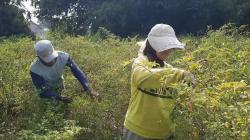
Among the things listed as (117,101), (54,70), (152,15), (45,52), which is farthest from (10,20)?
(117,101)

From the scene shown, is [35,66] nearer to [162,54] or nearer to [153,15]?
[162,54]

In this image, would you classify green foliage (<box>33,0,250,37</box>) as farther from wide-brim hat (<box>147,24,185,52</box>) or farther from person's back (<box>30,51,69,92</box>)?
wide-brim hat (<box>147,24,185,52</box>)

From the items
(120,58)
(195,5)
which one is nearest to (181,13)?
(195,5)

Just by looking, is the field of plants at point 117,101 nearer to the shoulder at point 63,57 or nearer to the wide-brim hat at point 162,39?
the wide-brim hat at point 162,39

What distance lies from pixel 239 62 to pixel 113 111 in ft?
6.62

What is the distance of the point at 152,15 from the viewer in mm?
27891

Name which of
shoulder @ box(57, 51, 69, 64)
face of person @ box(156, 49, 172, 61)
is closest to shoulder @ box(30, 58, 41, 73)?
shoulder @ box(57, 51, 69, 64)

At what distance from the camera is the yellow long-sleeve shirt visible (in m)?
3.14

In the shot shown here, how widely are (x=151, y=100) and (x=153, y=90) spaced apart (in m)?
0.10

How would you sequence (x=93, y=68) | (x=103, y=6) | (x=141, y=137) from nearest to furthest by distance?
(x=141, y=137) < (x=93, y=68) < (x=103, y=6)

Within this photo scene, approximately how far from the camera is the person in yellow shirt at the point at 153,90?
10.6ft

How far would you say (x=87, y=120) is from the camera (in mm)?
5367

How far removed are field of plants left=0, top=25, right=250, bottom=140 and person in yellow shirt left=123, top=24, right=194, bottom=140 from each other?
13cm

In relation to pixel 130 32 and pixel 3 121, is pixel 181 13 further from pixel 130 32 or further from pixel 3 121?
pixel 3 121
